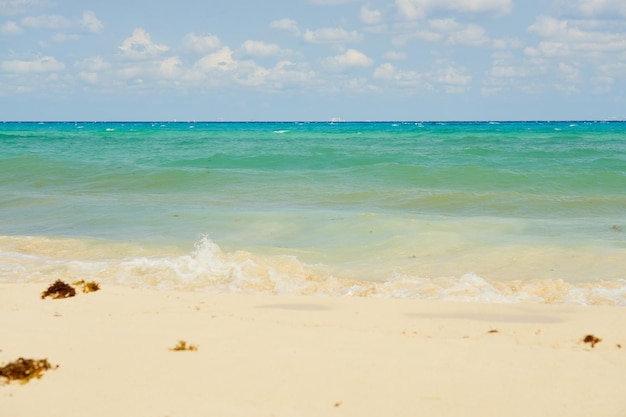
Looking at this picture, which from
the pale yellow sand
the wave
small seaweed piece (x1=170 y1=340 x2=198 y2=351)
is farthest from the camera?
the wave

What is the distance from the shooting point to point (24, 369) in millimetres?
4262

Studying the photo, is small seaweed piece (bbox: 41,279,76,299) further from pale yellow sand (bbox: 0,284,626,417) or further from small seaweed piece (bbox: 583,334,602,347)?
small seaweed piece (bbox: 583,334,602,347)

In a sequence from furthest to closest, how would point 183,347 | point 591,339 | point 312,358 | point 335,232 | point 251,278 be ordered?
point 335,232 → point 251,278 → point 591,339 → point 183,347 → point 312,358

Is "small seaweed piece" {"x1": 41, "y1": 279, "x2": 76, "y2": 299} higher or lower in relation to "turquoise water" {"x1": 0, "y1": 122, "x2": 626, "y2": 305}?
higher

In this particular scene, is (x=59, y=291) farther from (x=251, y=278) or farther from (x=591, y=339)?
(x=591, y=339)

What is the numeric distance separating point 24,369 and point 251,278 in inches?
151

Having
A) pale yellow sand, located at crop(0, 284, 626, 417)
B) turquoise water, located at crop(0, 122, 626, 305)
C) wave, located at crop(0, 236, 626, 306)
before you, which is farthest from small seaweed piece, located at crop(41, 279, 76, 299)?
turquoise water, located at crop(0, 122, 626, 305)

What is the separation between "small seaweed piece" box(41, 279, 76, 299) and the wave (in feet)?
3.55

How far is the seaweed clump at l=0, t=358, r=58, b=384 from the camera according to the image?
419 cm

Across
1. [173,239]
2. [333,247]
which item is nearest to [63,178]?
[173,239]

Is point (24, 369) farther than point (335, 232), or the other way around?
point (335, 232)

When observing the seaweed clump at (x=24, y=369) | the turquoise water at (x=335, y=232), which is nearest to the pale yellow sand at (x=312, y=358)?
the seaweed clump at (x=24, y=369)

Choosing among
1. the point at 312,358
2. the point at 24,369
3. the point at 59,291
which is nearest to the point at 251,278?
the point at 59,291

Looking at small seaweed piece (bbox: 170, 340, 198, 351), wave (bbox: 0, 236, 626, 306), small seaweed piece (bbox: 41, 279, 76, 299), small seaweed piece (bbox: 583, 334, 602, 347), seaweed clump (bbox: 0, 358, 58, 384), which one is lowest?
wave (bbox: 0, 236, 626, 306)
